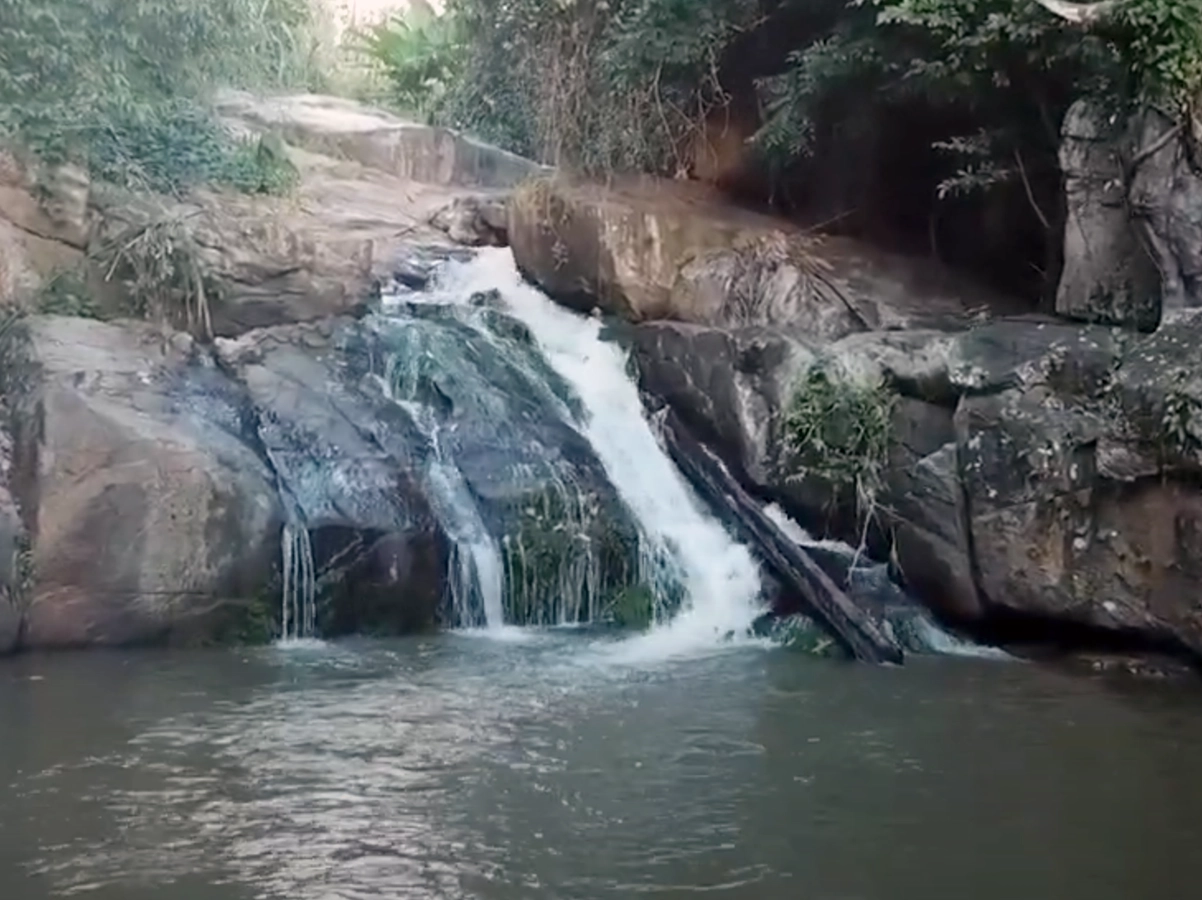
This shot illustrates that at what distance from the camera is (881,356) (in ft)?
37.9

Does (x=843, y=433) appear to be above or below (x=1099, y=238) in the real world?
below

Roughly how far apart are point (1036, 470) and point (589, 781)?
4.48 metres

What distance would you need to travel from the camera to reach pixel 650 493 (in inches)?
489

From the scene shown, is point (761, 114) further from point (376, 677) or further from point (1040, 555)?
point (376, 677)

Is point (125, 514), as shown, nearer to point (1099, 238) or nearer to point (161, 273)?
point (161, 273)

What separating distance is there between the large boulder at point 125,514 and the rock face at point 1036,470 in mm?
4144

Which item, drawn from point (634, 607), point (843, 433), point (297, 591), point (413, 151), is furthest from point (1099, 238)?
point (413, 151)

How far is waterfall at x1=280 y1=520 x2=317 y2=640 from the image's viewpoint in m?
11.1

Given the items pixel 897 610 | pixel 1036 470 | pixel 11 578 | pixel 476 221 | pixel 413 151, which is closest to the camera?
pixel 1036 470

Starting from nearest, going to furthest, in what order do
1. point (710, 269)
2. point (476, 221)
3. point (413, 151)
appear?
point (710, 269) → point (476, 221) → point (413, 151)

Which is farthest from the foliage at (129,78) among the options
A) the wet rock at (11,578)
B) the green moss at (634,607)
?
the green moss at (634,607)

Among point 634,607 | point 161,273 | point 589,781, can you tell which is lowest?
point 589,781

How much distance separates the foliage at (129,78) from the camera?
14.2 m

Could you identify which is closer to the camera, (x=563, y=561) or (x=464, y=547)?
(x=464, y=547)
